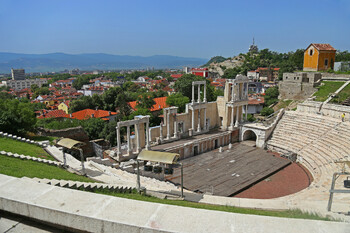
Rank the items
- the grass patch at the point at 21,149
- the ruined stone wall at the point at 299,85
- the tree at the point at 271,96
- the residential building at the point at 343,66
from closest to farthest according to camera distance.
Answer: the grass patch at the point at 21,149 → the ruined stone wall at the point at 299,85 → the residential building at the point at 343,66 → the tree at the point at 271,96

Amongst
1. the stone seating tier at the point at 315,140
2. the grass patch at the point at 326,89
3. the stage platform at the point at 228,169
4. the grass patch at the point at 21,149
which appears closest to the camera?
the grass patch at the point at 21,149

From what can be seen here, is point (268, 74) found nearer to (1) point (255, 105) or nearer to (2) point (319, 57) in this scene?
(1) point (255, 105)

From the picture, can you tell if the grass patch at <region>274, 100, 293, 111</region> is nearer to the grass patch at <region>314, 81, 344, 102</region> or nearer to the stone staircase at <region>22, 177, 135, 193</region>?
the grass patch at <region>314, 81, 344, 102</region>

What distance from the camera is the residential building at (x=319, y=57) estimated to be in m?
47.5

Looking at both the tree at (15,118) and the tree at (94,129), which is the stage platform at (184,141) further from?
the tree at (15,118)

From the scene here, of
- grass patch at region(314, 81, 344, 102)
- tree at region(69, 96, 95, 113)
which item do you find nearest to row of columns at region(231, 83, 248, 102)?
grass patch at region(314, 81, 344, 102)

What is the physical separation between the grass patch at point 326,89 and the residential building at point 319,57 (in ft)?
26.3

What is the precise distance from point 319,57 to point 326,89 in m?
11.7

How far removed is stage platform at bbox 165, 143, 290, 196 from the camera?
1969cm

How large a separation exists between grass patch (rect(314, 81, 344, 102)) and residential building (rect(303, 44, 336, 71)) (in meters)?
8.01

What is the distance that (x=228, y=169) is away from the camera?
23.1 metres

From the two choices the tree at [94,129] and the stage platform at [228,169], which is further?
the tree at [94,129]

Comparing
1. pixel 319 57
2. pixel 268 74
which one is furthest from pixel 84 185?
pixel 268 74

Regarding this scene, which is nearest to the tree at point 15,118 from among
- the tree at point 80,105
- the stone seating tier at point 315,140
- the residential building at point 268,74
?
the stone seating tier at point 315,140
